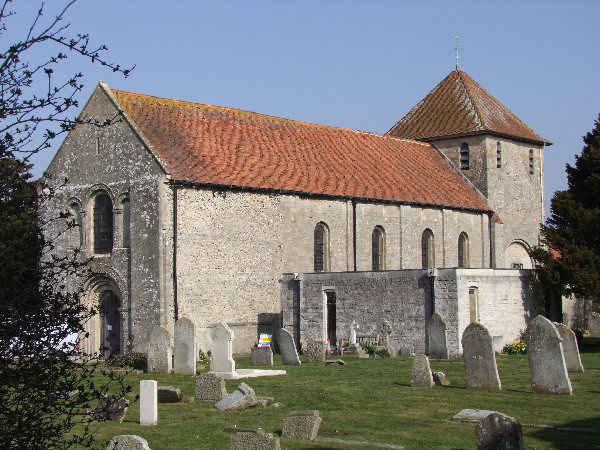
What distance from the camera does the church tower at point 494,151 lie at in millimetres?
44250

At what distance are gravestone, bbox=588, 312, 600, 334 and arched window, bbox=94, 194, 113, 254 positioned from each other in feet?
99.7

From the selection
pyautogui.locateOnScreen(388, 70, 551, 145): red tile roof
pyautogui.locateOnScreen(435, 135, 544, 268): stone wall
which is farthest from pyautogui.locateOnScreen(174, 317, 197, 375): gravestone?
pyautogui.locateOnScreen(388, 70, 551, 145): red tile roof

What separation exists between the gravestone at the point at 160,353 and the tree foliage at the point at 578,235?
17.1 metres

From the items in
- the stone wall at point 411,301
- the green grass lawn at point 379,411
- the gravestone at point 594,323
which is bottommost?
the green grass lawn at point 379,411

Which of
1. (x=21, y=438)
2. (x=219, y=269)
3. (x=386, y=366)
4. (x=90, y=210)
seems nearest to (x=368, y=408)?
(x=386, y=366)

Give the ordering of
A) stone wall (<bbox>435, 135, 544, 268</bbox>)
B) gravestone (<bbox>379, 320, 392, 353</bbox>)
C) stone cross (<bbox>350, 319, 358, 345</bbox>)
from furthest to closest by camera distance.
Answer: stone wall (<bbox>435, 135, 544, 268</bbox>)
stone cross (<bbox>350, 319, 358, 345</bbox>)
gravestone (<bbox>379, 320, 392, 353</bbox>)

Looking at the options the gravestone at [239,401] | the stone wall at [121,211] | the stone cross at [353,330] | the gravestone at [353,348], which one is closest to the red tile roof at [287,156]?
the stone wall at [121,211]

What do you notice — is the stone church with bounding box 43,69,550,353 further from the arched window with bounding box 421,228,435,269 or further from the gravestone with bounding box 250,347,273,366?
the gravestone with bounding box 250,347,273,366

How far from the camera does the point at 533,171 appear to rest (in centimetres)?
4706

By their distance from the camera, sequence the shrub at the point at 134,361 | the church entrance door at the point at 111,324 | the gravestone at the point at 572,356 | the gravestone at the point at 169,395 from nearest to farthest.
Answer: the gravestone at the point at 169,395, the gravestone at the point at 572,356, the shrub at the point at 134,361, the church entrance door at the point at 111,324

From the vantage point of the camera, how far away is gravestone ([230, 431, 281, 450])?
11797 millimetres

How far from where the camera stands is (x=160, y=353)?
24469 mm

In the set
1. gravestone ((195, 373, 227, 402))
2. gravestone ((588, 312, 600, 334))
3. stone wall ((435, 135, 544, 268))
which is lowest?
gravestone ((195, 373, 227, 402))

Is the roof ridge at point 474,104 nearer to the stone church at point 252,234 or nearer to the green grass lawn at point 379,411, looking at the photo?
the stone church at point 252,234
